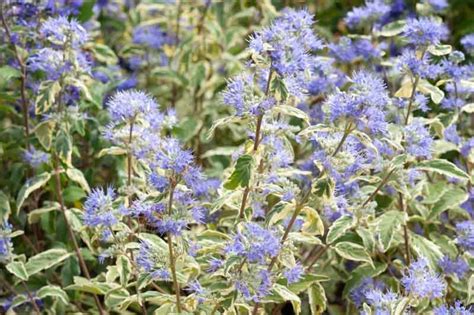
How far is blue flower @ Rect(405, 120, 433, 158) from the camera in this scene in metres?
2.05

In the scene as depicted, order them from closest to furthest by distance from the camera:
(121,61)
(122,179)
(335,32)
Answer: (122,179) < (121,61) < (335,32)

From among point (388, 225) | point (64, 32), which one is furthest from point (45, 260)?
point (388, 225)

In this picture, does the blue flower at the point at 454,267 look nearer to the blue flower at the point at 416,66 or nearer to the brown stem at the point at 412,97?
the brown stem at the point at 412,97

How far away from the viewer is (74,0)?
2.69 metres

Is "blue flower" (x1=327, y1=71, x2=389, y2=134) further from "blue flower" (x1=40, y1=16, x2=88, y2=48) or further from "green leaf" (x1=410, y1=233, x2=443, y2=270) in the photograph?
"blue flower" (x1=40, y1=16, x2=88, y2=48)

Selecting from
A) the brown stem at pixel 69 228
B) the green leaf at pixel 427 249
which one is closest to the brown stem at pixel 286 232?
the green leaf at pixel 427 249

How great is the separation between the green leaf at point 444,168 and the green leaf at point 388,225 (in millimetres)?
146

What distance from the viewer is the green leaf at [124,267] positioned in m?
2.03

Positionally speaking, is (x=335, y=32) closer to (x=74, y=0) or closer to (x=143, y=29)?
(x=143, y=29)

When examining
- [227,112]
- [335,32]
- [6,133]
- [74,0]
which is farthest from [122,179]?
[335,32]

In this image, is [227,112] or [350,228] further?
[227,112]

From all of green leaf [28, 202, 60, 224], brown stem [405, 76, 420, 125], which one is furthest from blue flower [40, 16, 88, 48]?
brown stem [405, 76, 420, 125]

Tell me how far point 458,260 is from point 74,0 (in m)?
1.42

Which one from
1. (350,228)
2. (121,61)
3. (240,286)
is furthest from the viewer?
(121,61)
